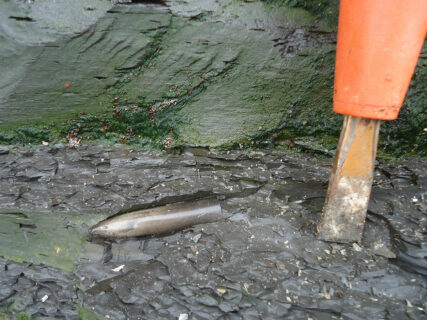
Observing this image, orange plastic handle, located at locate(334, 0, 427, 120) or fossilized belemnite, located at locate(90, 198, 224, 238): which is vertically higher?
orange plastic handle, located at locate(334, 0, 427, 120)

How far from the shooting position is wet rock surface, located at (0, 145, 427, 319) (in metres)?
1.58

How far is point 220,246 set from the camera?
1.81 metres

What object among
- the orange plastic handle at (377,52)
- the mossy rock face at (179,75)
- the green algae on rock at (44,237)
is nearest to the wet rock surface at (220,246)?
the green algae on rock at (44,237)

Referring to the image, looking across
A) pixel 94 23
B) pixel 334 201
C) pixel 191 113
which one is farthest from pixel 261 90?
pixel 94 23

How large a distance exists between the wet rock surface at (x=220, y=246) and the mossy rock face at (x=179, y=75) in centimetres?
18

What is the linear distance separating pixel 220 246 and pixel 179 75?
110 cm

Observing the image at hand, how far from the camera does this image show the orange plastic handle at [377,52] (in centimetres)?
133

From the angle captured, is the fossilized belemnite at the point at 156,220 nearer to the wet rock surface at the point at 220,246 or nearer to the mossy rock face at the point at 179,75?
the wet rock surface at the point at 220,246

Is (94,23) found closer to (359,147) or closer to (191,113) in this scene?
(191,113)

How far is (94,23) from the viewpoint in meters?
1.97

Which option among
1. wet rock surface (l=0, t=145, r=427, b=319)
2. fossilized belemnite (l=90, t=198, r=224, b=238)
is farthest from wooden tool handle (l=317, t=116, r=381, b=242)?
fossilized belemnite (l=90, t=198, r=224, b=238)

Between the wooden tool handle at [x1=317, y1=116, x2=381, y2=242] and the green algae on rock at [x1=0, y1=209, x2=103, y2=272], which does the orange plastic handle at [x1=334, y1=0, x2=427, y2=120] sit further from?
the green algae on rock at [x1=0, y1=209, x2=103, y2=272]

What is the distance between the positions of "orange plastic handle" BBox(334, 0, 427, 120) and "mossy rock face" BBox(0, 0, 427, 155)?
64cm

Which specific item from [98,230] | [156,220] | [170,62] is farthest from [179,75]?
[98,230]
